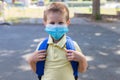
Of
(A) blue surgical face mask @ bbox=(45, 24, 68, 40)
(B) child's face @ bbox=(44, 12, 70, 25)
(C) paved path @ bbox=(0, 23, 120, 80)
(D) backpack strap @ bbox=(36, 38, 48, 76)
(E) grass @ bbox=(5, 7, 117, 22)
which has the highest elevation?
(B) child's face @ bbox=(44, 12, 70, 25)

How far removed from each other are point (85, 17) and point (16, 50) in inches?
579

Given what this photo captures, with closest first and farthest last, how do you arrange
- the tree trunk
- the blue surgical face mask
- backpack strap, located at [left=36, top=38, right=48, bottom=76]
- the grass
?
the blue surgical face mask, backpack strap, located at [left=36, top=38, right=48, bottom=76], the tree trunk, the grass

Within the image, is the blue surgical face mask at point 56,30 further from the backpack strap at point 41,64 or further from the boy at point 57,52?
the backpack strap at point 41,64

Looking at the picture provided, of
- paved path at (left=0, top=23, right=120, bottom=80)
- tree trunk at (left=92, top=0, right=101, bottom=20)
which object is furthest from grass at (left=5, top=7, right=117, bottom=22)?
paved path at (left=0, top=23, right=120, bottom=80)

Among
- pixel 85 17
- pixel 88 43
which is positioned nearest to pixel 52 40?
pixel 88 43

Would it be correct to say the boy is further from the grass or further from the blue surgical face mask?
the grass

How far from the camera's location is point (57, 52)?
102 inches

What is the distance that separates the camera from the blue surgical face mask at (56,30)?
253cm

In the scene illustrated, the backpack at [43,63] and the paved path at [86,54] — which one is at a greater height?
the backpack at [43,63]

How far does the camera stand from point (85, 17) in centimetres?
2484

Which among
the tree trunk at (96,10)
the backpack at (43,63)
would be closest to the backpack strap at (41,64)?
the backpack at (43,63)

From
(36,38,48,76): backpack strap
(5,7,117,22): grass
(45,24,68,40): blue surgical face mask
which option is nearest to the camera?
(45,24,68,40): blue surgical face mask

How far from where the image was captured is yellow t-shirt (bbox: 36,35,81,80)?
8.50 ft

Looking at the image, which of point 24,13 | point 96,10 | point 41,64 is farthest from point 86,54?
point 24,13
